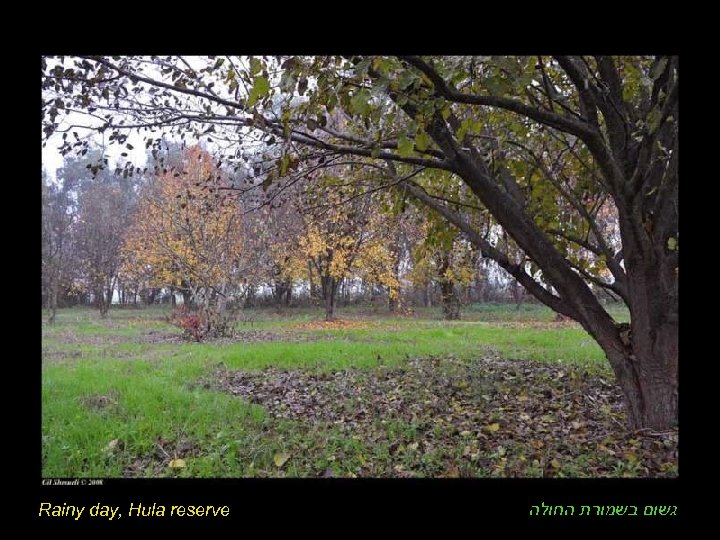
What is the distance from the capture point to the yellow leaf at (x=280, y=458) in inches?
143

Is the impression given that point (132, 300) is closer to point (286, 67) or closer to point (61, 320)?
point (61, 320)

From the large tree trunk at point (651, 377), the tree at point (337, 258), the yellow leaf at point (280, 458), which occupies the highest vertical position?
the tree at point (337, 258)

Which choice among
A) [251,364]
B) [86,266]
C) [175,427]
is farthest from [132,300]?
[175,427]

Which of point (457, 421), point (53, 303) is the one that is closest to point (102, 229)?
point (53, 303)

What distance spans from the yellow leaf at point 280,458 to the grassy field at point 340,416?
3 centimetres

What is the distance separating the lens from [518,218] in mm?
3889

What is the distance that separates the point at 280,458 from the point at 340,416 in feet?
3.76

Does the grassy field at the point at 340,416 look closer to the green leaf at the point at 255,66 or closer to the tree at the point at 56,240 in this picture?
the green leaf at the point at 255,66

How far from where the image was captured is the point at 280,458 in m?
3.72

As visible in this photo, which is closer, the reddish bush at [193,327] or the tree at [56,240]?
the reddish bush at [193,327]

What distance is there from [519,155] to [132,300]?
23904mm

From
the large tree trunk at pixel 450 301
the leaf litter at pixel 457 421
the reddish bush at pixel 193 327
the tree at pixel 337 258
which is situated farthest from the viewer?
the large tree trunk at pixel 450 301

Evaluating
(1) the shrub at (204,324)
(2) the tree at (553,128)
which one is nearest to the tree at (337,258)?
(1) the shrub at (204,324)

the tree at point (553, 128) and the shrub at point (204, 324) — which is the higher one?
the tree at point (553, 128)
